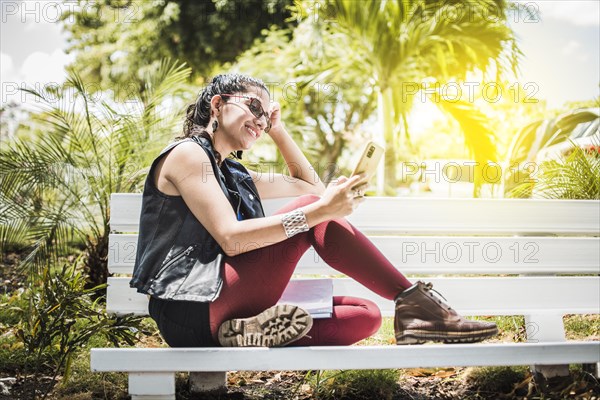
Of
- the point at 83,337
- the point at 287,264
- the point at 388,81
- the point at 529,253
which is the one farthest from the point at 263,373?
the point at 388,81

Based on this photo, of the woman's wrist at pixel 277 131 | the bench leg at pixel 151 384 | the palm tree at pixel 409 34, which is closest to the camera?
the bench leg at pixel 151 384

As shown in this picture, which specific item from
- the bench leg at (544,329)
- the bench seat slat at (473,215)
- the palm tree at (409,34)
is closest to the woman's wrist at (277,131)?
the bench seat slat at (473,215)

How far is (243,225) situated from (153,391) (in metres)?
0.67

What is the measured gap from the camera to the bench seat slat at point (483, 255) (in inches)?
111

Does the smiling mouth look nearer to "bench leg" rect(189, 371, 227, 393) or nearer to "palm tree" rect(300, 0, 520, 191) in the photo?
"bench leg" rect(189, 371, 227, 393)

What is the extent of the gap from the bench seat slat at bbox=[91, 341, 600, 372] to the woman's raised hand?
1.48ft

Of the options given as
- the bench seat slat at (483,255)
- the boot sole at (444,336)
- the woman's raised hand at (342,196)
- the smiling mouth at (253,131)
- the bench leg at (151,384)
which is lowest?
the bench leg at (151,384)

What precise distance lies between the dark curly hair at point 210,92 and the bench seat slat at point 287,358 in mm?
738

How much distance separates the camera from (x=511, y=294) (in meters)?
2.87

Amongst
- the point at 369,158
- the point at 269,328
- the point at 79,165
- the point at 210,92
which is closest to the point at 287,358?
the point at 269,328

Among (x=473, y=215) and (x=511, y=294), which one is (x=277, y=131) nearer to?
(x=473, y=215)

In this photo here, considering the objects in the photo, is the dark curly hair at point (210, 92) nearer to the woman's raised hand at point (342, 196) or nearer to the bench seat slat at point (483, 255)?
the woman's raised hand at point (342, 196)

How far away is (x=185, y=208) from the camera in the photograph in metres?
2.10

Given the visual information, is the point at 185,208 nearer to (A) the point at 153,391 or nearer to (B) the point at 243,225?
(B) the point at 243,225
